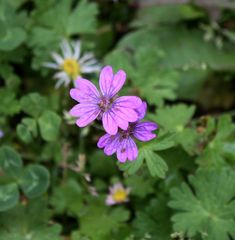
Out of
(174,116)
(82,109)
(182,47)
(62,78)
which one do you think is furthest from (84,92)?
(182,47)

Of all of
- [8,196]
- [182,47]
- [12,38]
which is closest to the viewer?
[8,196]

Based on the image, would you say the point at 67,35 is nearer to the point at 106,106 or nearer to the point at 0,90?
the point at 0,90

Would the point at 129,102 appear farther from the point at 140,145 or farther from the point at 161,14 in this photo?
the point at 161,14

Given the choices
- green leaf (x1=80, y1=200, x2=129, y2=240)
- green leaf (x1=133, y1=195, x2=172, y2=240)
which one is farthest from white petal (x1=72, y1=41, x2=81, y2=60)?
green leaf (x1=133, y1=195, x2=172, y2=240)

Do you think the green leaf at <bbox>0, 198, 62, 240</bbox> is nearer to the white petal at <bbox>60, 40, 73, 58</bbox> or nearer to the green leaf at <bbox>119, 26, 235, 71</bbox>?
the white petal at <bbox>60, 40, 73, 58</bbox>

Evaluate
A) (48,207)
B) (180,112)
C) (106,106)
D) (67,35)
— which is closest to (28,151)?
(48,207)

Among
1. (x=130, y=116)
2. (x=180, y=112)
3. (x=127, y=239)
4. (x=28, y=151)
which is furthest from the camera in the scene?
(x=28, y=151)
